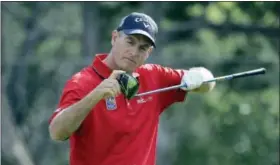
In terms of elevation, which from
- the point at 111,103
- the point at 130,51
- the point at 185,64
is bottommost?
the point at 185,64

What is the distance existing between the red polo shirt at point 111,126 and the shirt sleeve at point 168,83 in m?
0.17

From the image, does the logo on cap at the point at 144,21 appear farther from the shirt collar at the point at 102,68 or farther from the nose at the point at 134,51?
the shirt collar at the point at 102,68

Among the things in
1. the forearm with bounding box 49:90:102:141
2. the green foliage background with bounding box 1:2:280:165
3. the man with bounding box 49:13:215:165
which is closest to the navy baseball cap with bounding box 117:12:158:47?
the man with bounding box 49:13:215:165

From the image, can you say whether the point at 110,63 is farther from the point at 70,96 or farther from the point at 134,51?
the point at 70,96

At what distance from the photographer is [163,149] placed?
896 inches

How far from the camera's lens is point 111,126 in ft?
25.4

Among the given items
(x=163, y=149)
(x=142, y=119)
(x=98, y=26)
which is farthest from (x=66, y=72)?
(x=142, y=119)

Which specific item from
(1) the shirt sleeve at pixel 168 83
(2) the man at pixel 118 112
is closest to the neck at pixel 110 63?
(2) the man at pixel 118 112

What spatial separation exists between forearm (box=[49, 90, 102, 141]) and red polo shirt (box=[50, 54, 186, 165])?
0.36ft

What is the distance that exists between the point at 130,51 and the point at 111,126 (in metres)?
0.51

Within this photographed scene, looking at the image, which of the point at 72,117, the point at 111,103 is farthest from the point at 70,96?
the point at 111,103

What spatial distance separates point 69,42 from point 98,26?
1987 mm

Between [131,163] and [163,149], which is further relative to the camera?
[163,149]

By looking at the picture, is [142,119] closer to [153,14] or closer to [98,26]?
[153,14]
